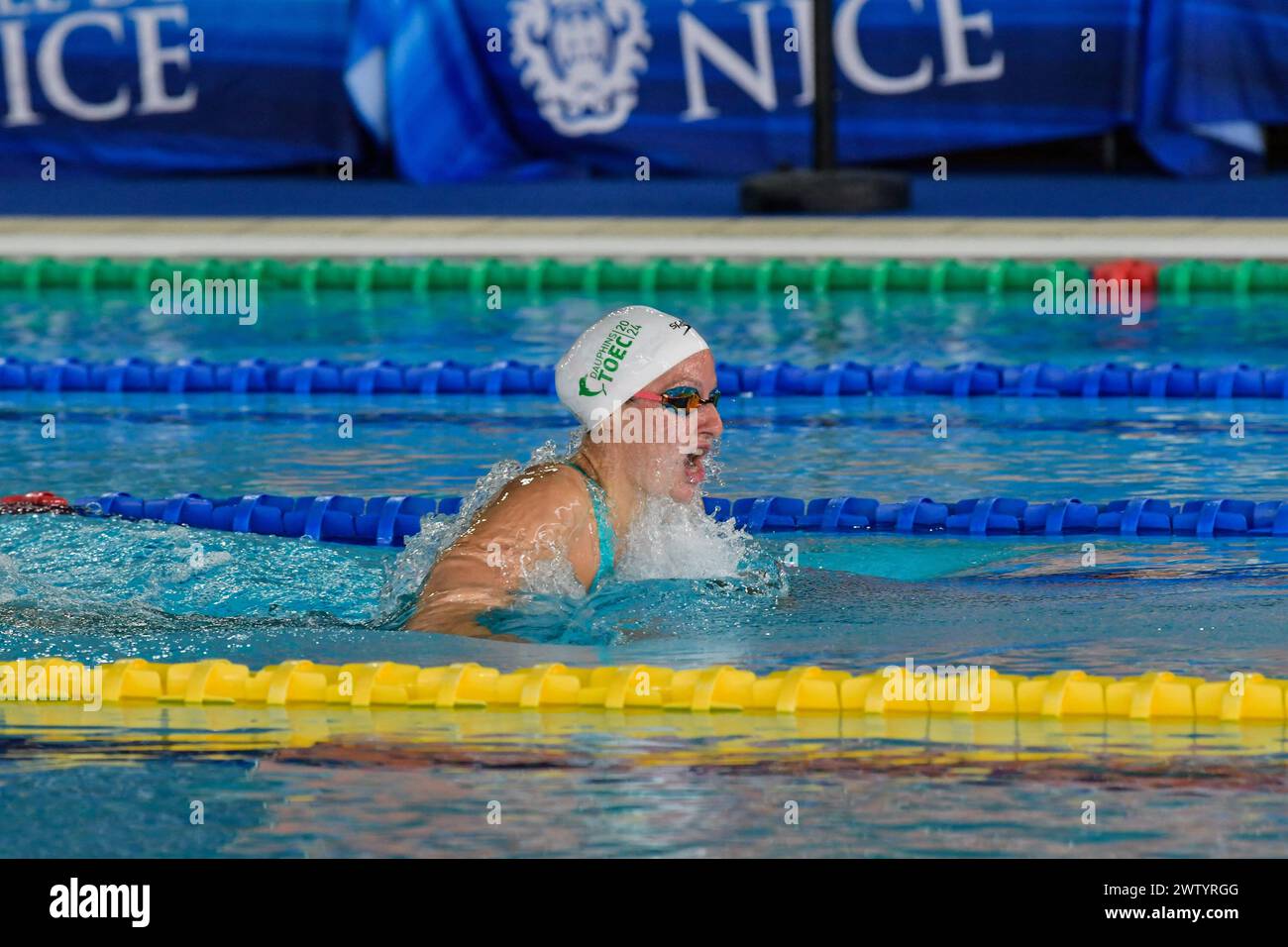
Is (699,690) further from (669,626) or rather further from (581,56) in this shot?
(581,56)

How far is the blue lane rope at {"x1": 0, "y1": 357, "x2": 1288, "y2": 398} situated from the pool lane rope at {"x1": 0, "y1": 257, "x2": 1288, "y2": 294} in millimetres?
1552

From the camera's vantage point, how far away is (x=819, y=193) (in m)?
10.2

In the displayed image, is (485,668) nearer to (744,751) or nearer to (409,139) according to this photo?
(744,751)

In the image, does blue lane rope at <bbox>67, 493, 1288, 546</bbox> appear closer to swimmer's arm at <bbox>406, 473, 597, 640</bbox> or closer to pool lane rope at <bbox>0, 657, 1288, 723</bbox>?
swimmer's arm at <bbox>406, 473, 597, 640</bbox>

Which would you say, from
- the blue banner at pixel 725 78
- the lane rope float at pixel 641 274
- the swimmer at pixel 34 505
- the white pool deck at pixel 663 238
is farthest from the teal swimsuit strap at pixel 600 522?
the blue banner at pixel 725 78

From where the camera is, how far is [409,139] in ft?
38.5

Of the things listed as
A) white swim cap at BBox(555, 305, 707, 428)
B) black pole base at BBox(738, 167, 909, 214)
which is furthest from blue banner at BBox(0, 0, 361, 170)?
white swim cap at BBox(555, 305, 707, 428)

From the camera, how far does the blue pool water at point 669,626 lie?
2.83 m

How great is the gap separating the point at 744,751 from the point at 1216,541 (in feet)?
6.53

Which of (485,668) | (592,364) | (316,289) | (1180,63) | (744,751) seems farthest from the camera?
(1180,63)

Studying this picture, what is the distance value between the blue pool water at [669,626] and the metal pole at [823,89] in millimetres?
2620

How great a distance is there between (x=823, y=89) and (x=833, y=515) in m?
5.08

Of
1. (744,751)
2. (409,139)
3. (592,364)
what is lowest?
(744,751)

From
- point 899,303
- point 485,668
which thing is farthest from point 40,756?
point 899,303
